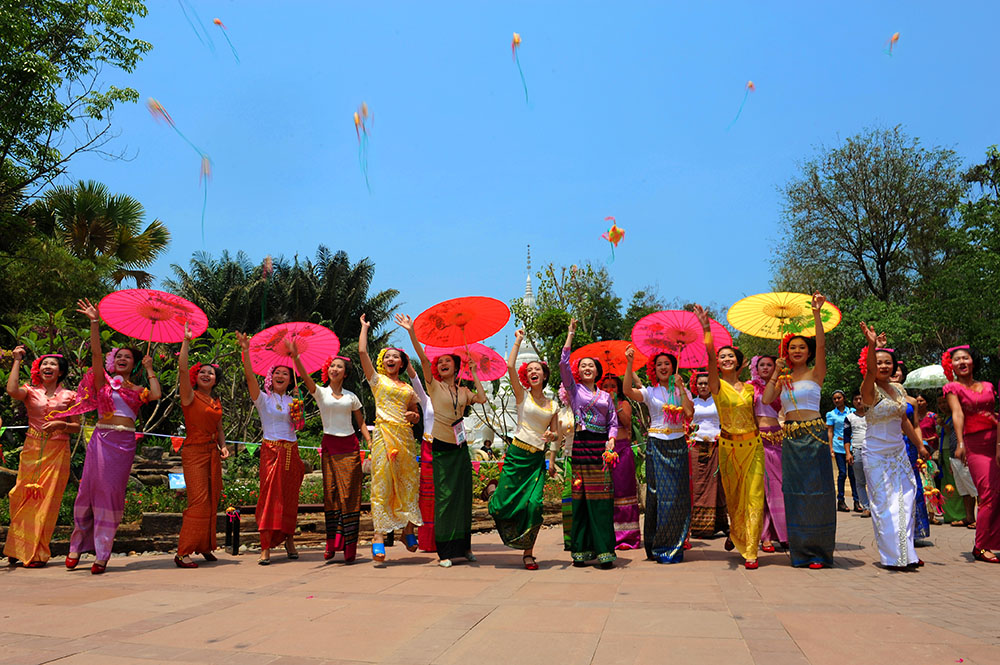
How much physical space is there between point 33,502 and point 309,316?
24.7m

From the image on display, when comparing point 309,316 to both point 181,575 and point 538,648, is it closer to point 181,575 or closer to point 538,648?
point 181,575

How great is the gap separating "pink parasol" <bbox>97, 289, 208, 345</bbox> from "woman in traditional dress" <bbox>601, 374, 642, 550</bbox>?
4091 mm

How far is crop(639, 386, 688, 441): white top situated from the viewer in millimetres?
6418

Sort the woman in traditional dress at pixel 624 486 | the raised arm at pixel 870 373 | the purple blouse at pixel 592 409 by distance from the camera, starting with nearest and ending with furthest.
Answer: the raised arm at pixel 870 373
the purple blouse at pixel 592 409
the woman in traditional dress at pixel 624 486

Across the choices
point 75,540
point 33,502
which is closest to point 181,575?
point 75,540

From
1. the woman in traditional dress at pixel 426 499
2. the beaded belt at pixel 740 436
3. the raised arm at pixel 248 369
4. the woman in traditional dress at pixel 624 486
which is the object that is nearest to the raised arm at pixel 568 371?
the woman in traditional dress at pixel 624 486

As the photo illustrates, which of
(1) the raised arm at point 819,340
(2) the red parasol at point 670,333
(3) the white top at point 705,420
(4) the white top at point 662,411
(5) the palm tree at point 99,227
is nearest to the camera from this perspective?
(1) the raised arm at point 819,340

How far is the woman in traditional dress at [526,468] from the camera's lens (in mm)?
6223

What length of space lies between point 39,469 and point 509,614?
4877 millimetres

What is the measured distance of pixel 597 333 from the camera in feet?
74.0

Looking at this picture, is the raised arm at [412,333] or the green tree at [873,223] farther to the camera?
the green tree at [873,223]

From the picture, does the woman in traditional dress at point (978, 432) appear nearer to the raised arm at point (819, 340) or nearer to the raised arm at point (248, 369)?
the raised arm at point (819, 340)

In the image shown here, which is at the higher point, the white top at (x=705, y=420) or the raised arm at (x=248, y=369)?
the raised arm at (x=248, y=369)

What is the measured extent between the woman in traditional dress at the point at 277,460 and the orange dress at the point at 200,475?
1.33 ft
